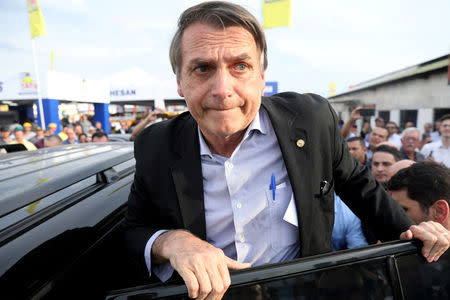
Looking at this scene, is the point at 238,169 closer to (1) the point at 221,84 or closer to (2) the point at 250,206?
(2) the point at 250,206

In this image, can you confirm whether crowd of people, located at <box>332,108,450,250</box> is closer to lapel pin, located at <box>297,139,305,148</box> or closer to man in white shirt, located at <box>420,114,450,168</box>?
lapel pin, located at <box>297,139,305,148</box>

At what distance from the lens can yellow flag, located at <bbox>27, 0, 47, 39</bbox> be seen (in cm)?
1198

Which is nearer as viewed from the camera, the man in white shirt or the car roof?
the car roof

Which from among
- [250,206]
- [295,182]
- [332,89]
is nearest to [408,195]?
[295,182]

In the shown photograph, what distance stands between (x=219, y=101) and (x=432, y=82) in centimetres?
1471

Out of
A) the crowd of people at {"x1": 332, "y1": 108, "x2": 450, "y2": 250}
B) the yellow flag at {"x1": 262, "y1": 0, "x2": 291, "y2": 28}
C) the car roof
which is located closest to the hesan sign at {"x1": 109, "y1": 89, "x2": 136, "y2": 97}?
the yellow flag at {"x1": 262, "y1": 0, "x2": 291, "y2": 28}

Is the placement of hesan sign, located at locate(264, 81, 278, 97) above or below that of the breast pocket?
above

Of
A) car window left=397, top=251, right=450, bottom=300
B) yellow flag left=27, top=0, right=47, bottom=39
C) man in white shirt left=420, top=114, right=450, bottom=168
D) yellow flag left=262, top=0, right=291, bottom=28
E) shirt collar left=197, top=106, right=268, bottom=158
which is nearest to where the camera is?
car window left=397, top=251, right=450, bottom=300

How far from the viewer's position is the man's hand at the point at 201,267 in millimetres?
823

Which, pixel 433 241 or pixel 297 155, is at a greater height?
pixel 297 155

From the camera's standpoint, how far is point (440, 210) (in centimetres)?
172

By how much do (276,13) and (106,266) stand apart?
7534 mm

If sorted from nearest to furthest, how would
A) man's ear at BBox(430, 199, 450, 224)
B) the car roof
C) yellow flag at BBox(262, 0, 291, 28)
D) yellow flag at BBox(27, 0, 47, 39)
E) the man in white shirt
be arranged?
the car roof
man's ear at BBox(430, 199, 450, 224)
the man in white shirt
yellow flag at BBox(262, 0, 291, 28)
yellow flag at BBox(27, 0, 47, 39)

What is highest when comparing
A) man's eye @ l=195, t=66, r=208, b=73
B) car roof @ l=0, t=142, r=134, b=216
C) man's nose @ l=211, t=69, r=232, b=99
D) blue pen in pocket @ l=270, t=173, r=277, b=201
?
man's eye @ l=195, t=66, r=208, b=73
